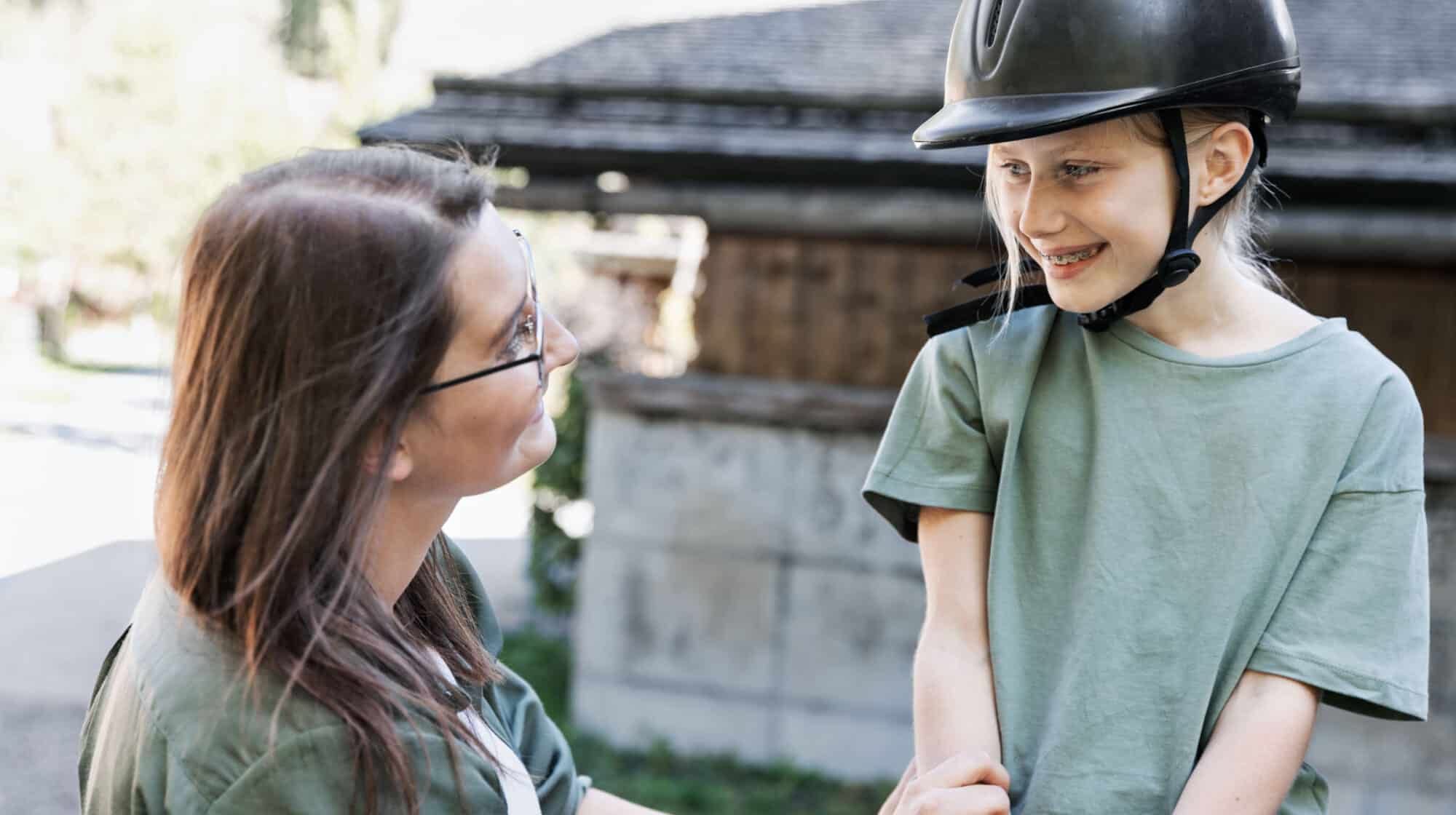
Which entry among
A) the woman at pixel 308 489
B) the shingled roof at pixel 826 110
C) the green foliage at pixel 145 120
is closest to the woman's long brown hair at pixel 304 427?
the woman at pixel 308 489

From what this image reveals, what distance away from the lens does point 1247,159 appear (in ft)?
5.76

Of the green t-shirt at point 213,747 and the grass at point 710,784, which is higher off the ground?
the green t-shirt at point 213,747

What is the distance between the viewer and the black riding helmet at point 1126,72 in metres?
1.61

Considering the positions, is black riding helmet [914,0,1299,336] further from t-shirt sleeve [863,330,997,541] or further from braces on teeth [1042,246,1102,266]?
t-shirt sleeve [863,330,997,541]

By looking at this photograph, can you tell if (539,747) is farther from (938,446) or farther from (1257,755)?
(1257,755)

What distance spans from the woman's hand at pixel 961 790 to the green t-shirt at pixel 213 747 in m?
0.51

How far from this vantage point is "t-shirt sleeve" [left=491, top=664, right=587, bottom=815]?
1767mm

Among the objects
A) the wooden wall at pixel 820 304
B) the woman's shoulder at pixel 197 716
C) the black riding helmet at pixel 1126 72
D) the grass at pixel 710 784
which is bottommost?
the grass at pixel 710 784

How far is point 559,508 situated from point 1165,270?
6356 millimetres

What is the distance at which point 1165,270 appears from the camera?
166cm

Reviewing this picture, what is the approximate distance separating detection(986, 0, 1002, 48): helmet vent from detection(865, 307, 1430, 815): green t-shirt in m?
0.39

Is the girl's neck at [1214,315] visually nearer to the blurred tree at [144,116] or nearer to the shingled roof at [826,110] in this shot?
the shingled roof at [826,110]

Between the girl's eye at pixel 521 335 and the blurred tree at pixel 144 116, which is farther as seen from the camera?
the blurred tree at pixel 144 116

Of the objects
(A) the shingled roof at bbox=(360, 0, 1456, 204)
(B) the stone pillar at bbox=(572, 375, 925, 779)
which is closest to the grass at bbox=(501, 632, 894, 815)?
(B) the stone pillar at bbox=(572, 375, 925, 779)
